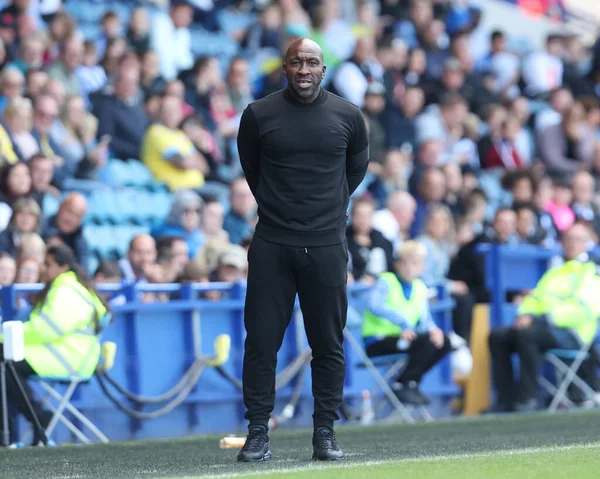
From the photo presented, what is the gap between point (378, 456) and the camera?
7.98 m

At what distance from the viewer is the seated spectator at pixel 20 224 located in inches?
474

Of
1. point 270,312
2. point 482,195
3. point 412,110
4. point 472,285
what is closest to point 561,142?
point 412,110

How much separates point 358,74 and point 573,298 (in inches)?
214

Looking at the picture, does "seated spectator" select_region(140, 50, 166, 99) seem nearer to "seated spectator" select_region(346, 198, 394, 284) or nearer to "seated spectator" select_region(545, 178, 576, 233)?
"seated spectator" select_region(346, 198, 394, 284)

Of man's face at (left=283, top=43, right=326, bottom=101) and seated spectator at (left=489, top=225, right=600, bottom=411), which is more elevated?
man's face at (left=283, top=43, right=326, bottom=101)

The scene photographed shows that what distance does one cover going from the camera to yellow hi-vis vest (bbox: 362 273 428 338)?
12484mm

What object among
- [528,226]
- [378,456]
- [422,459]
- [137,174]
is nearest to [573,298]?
[528,226]

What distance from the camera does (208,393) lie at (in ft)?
39.3

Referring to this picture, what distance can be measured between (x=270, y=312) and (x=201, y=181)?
7516mm

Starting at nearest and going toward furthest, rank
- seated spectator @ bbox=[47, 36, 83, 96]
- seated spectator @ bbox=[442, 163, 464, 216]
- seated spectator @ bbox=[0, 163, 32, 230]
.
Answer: seated spectator @ bbox=[0, 163, 32, 230] < seated spectator @ bbox=[47, 36, 83, 96] < seated spectator @ bbox=[442, 163, 464, 216]

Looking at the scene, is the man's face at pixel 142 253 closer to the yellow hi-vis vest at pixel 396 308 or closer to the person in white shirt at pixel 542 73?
the yellow hi-vis vest at pixel 396 308

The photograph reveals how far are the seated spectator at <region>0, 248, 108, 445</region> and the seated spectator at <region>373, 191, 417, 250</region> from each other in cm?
479

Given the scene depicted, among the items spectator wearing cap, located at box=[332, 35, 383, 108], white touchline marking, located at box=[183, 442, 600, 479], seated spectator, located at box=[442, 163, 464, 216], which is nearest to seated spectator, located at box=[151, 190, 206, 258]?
seated spectator, located at box=[442, 163, 464, 216]

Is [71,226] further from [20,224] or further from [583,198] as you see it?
[583,198]
